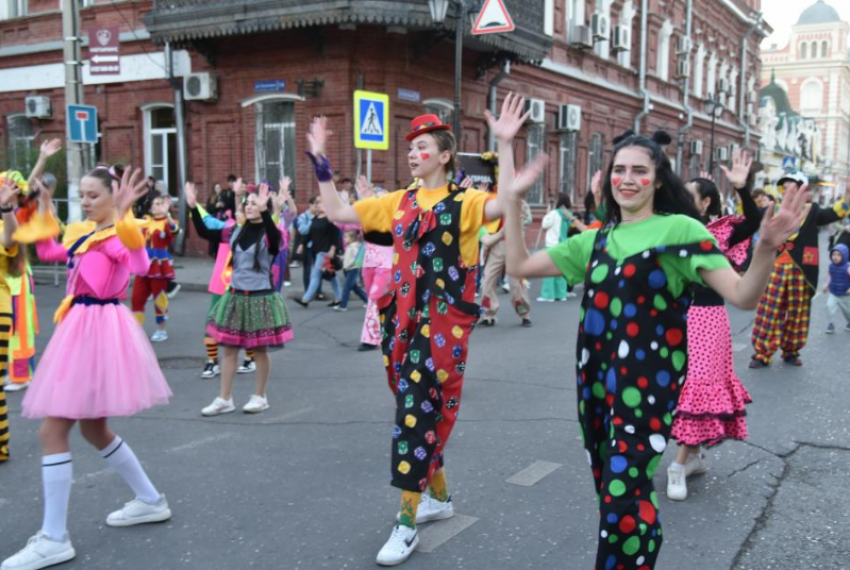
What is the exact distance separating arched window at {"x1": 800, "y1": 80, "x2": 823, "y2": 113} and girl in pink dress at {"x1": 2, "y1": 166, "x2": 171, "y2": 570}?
4185 inches

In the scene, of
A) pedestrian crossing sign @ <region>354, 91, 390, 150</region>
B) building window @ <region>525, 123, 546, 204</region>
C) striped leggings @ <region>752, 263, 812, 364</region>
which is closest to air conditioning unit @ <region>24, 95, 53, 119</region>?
pedestrian crossing sign @ <region>354, 91, 390, 150</region>

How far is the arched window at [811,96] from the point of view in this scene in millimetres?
95688

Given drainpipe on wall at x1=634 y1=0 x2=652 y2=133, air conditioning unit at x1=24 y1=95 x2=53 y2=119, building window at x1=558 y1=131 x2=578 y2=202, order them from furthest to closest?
1. drainpipe on wall at x1=634 y1=0 x2=652 y2=133
2. building window at x1=558 y1=131 x2=578 y2=202
3. air conditioning unit at x1=24 y1=95 x2=53 y2=119

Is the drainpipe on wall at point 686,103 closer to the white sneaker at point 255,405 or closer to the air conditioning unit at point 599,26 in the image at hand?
the air conditioning unit at point 599,26

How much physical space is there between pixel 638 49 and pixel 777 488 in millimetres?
26262

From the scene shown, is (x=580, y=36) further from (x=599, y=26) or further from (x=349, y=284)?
(x=349, y=284)

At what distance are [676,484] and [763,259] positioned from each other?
2223 millimetres

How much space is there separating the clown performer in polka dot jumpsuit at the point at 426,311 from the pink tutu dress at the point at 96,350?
1178mm

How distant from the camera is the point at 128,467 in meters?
3.78

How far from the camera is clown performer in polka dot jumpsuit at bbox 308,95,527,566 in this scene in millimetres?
3500

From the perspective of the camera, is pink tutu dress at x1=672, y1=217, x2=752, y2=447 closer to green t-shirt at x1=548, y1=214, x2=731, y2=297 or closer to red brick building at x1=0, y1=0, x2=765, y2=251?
green t-shirt at x1=548, y1=214, x2=731, y2=297

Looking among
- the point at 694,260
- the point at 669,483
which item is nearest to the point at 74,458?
the point at 669,483

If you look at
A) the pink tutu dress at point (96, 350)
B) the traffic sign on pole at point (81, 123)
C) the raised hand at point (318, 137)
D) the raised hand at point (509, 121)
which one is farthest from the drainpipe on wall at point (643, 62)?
the pink tutu dress at point (96, 350)

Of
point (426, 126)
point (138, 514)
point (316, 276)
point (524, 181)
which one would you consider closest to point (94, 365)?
point (138, 514)
